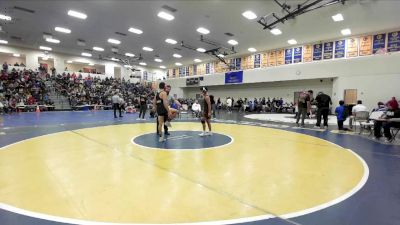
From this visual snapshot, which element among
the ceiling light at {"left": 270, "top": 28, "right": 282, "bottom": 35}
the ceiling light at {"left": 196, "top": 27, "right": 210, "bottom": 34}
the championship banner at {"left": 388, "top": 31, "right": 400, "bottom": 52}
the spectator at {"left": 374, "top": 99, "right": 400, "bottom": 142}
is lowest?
the spectator at {"left": 374, "top": 99, "right": 400, "bottom": 142}

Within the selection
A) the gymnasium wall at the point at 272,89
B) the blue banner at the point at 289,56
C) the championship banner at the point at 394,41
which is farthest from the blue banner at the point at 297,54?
the championship banner at the point at 394,41

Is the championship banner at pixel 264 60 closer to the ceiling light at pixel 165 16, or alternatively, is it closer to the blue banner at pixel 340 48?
the blue banner at pixel 340 48

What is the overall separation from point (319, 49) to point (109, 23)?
1609 centimetres

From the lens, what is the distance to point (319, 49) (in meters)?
18.8

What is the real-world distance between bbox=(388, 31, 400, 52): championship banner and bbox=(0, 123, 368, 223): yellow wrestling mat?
15.0 meters

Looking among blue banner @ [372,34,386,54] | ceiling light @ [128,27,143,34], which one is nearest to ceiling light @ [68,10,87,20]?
ceiling light @ [128,27,143,34]

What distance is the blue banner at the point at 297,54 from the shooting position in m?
19.9

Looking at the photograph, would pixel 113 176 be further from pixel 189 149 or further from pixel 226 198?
pixel 189 149

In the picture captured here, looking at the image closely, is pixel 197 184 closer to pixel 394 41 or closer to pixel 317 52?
pixel 394 41

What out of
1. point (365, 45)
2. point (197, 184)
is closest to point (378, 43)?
point (365, 45)

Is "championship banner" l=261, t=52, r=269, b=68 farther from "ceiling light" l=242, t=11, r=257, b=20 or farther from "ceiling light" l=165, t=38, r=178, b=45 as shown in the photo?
"ceiling light" l=242, t=11, r=257, b=20

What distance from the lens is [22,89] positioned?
20.3 meters

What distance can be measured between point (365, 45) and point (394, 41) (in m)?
1.62

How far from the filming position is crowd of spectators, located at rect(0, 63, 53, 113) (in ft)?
59.9
